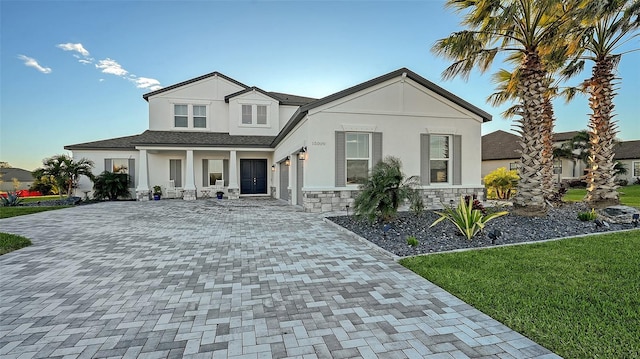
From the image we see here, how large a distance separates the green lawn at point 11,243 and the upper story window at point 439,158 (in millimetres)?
12274

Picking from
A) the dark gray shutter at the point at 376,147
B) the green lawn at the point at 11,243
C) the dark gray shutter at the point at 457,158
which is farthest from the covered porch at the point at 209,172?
the dark gray shutter at the point at 457,158

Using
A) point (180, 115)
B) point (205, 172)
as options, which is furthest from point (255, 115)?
point (205, 172)

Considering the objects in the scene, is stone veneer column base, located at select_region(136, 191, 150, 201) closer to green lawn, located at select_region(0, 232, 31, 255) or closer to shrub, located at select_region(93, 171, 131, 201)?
shrub, located at select_region(93, 171, 131, 201)

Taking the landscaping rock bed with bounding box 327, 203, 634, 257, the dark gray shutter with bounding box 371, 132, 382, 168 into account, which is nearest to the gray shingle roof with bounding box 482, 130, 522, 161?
the landscaping rock bed with bounding box 327, 203, 634, 257

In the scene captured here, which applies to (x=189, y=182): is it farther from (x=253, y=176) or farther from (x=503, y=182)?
(x=503, y=182)

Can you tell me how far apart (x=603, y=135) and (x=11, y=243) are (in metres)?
16.7

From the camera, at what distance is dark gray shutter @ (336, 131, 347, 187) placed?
10664 millimetres

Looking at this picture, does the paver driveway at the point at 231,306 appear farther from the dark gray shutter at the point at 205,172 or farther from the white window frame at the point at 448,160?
the dark gray shutter at the point at 205,172

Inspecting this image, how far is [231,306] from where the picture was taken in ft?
10.7

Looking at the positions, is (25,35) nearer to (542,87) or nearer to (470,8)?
(470,8)

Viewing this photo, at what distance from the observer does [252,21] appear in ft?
40.7

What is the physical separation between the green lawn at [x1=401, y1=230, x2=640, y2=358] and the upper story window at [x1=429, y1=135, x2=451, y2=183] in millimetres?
6135

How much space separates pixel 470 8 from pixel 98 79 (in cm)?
1652

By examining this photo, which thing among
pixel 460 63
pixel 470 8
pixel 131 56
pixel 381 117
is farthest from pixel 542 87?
pixel 131 56
